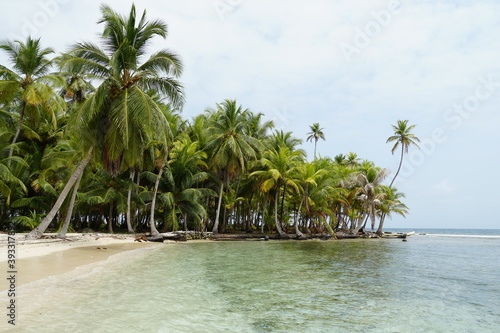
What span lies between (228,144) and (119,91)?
1171 centimetres

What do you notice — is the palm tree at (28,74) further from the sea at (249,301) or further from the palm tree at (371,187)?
the palm tree at (371,187)

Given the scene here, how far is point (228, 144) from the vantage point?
84.4 feet

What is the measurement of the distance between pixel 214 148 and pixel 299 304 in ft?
72.2

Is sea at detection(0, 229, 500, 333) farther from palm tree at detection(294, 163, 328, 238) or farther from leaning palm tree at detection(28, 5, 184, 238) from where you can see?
palm tree at detection(294, 163, 328, 238)

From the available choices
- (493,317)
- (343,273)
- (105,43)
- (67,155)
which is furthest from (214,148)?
(493,317)

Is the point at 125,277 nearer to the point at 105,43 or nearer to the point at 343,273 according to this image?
the point at 343,273

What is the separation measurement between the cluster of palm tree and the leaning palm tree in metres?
0.05

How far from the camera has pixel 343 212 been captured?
40.0 m

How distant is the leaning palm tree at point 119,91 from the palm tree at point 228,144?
34.0ft

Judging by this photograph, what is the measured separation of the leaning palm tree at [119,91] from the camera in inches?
544

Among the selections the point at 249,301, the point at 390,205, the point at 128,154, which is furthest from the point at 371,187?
the point at 249,301

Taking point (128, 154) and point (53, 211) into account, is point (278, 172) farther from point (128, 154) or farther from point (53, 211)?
point (53, 211)

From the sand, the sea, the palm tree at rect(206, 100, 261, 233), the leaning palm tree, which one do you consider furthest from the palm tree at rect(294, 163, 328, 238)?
the sea

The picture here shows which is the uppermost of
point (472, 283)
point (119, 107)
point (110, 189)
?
point (119, 107)
